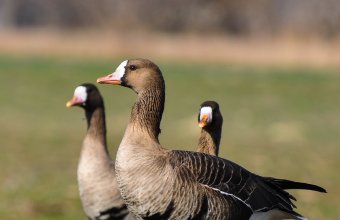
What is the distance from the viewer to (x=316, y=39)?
3888 cm

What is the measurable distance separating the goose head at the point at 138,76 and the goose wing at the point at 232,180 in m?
0.58

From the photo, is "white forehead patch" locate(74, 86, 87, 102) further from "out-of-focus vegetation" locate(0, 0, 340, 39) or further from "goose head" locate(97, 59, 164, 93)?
"out-of-focus vegetation" locate(0, 0, 340, 39)

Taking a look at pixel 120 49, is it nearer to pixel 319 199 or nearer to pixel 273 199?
pixel 319 199

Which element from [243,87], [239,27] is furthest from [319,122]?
[239,27]

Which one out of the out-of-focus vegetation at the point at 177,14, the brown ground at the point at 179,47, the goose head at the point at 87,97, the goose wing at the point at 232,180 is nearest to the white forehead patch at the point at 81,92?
the goose head at the point at 87,97

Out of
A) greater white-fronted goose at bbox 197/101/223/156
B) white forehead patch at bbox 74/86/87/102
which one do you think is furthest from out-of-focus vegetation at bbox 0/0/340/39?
greater white-fronted goose at bbox 197/101/223/156

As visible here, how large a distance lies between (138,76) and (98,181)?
1.63 meters

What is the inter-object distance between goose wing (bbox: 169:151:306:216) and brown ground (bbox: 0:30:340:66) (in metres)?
28.8

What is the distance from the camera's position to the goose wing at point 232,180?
21.2 feet

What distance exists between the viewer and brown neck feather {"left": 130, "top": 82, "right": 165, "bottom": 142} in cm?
668

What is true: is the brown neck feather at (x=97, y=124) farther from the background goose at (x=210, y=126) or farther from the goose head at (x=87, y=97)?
the background goose at (x=210, y=126)

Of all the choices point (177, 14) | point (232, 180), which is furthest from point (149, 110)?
point (177, 14)

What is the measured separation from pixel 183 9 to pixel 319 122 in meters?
44.7

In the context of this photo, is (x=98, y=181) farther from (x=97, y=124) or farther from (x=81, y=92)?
(x=81, y=92)
